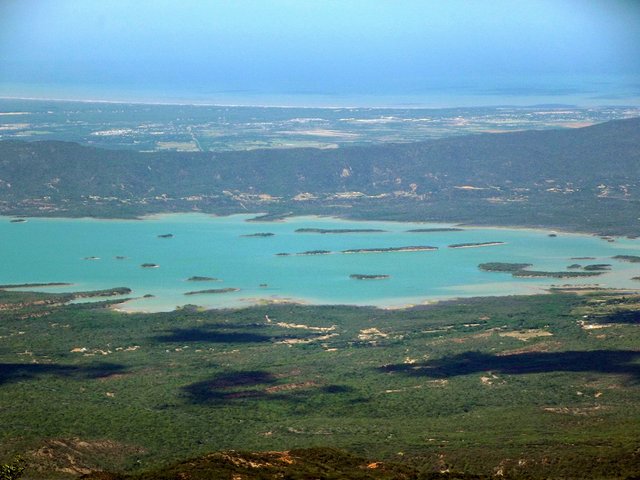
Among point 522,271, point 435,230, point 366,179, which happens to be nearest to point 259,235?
point 435,230

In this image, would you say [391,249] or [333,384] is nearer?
[333,384]

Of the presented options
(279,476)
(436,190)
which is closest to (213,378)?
(279,476)

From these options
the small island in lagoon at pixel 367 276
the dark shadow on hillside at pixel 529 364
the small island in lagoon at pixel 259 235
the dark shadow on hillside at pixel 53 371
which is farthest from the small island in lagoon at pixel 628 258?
the dark shadow on hillside at pixel 53 371

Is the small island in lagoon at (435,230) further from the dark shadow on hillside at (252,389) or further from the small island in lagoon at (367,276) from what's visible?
the dark shadow on hillside at (252,389)

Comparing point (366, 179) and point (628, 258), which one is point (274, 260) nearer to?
point (628, 258)

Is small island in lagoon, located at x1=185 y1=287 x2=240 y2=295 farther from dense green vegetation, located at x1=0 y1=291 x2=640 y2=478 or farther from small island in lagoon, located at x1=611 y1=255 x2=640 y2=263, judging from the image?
small island in lagoon, located at x1=611 y1=255 x2=640 y2=263
